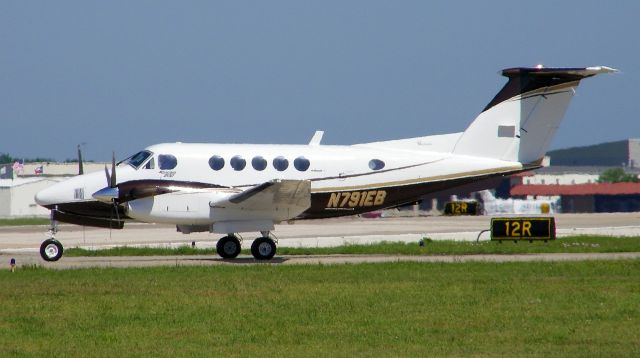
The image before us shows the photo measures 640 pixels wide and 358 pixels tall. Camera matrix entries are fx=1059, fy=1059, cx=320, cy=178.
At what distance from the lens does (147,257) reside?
3319 cm

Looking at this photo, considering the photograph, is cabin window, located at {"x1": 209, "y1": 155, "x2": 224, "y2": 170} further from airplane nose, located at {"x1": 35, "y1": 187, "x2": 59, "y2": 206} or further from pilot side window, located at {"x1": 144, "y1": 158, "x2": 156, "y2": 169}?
airplane nose, located at {"x1": 35, "y1": 187, "x2": 59, "y2": 206}

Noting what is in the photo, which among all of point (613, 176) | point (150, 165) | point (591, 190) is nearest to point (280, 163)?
point (150, 165)

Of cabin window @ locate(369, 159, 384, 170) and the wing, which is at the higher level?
cabin window @ locate(369, 159, 384, 170)

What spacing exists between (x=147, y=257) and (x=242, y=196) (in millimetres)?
6388

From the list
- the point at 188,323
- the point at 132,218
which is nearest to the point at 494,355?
the point at 188,323

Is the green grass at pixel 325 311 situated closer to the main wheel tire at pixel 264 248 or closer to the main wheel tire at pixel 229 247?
the main wheel tire at pixel 264 248

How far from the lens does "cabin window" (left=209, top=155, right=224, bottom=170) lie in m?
29.1

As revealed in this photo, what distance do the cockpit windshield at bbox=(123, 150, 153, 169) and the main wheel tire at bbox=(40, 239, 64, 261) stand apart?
10.0ft

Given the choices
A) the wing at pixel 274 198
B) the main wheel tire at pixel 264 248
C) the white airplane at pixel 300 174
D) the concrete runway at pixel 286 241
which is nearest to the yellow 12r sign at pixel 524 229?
the concrete runway at pixel 286 241

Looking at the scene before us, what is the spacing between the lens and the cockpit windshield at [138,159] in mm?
28859

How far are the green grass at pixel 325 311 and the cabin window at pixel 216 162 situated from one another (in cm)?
355

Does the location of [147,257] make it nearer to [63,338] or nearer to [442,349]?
[63,338]

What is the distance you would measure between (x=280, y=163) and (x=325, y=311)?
11.3 metres

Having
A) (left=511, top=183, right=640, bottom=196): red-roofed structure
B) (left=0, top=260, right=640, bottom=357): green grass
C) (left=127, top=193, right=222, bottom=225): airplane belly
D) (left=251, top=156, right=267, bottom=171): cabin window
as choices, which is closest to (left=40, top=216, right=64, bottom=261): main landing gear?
(left=127, top=193, right=222, bottom=225): airplane belly
